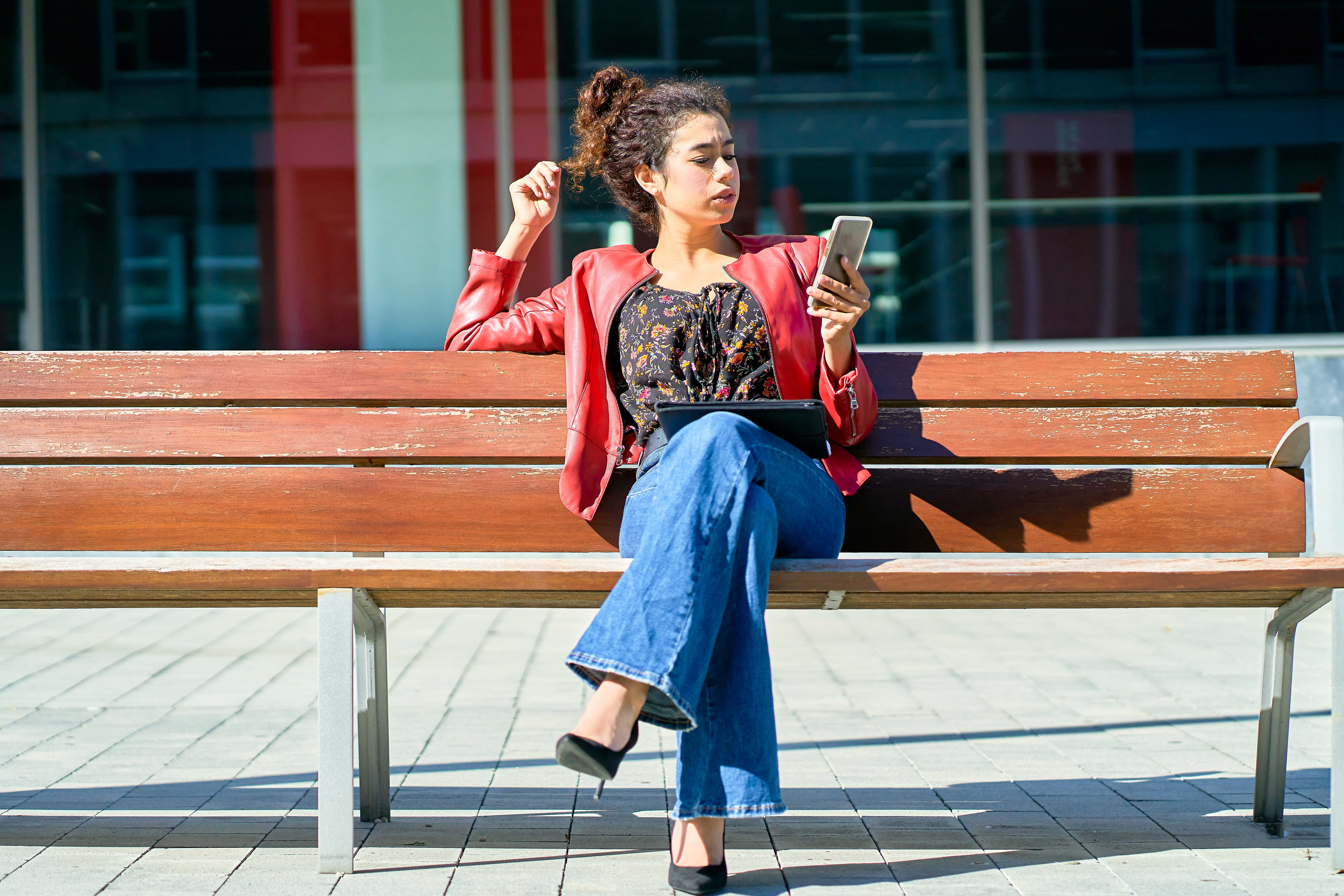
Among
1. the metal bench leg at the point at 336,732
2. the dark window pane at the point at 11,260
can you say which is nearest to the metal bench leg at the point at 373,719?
the metal bench leg at the point at 336,732

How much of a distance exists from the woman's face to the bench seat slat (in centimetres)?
55

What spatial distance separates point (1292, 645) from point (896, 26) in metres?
5.39

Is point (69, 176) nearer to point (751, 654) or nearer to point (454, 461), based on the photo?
point (454, 461)

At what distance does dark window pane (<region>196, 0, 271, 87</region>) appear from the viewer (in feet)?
23.6

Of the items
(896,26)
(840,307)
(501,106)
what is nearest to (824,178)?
(896,26)

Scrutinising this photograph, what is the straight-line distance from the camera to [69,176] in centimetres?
731

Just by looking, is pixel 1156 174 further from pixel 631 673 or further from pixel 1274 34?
pixel 631 673

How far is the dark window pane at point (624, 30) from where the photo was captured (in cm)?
726

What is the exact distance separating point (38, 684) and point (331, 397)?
229 centimetres

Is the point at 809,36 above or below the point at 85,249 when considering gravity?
above

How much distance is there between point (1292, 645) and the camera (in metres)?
2.65

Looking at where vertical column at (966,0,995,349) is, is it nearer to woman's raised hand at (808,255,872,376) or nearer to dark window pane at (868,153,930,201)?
dark window pane at (868,153,930,201)

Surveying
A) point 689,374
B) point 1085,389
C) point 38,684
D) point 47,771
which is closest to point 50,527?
point 47,771

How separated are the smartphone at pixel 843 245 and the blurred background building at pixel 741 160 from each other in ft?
15.7
